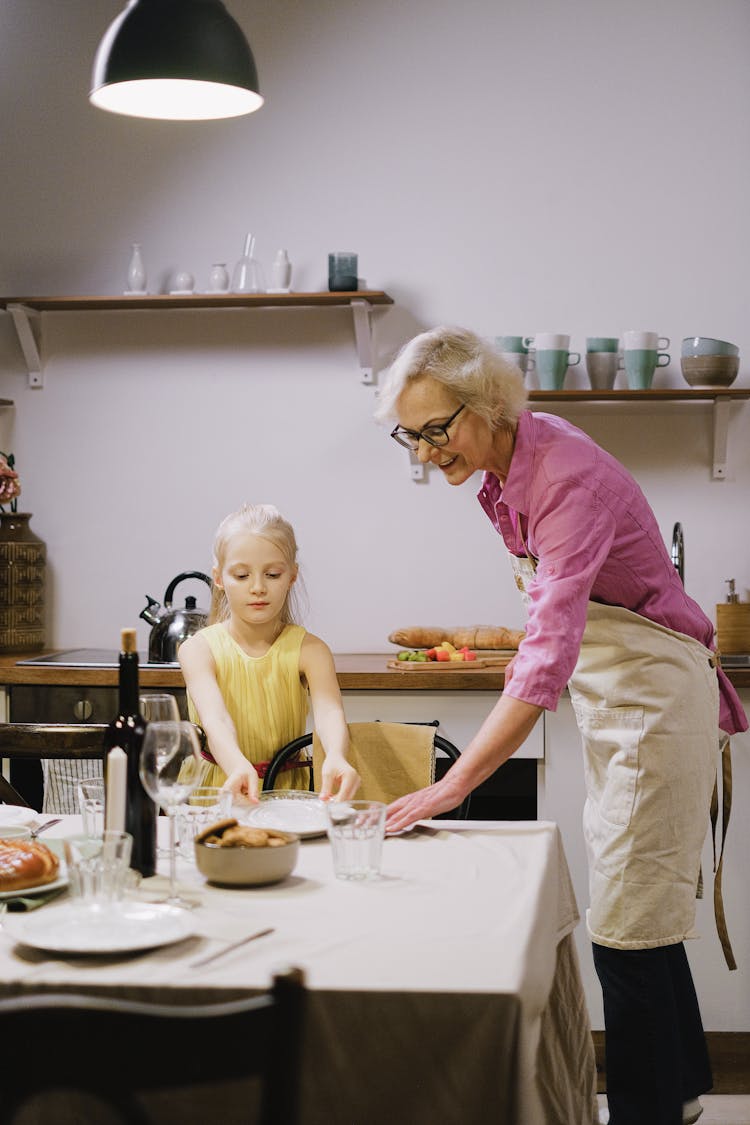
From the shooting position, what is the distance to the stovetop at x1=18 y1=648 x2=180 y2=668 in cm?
317

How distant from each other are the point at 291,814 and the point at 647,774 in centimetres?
59

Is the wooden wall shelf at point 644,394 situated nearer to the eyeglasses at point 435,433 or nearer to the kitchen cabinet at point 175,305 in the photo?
the kitchen cabinet at point 175,305

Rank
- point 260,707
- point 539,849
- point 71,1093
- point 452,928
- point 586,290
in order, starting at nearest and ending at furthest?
point 71,1093, point 452,928, point 539,849, point 260,707, point 586,290

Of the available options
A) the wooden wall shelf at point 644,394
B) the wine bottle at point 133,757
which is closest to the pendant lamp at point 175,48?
the wine bottle at point 133,757

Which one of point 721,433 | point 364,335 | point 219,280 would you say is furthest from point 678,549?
point 219,280

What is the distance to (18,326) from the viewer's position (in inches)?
139

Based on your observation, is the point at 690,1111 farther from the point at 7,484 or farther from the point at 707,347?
the point at 7,484

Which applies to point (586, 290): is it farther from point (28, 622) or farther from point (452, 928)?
point (452, 928)

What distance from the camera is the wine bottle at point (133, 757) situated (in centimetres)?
158

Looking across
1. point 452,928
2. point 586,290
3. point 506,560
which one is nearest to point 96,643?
point 506,560

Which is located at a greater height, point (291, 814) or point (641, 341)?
point (641, 341)

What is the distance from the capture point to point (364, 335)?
3.43 m

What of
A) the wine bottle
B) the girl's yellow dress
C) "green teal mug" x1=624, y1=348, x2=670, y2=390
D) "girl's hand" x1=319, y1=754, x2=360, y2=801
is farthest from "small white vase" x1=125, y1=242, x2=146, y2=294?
the wine bottle

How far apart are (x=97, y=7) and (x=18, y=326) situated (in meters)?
0.91
